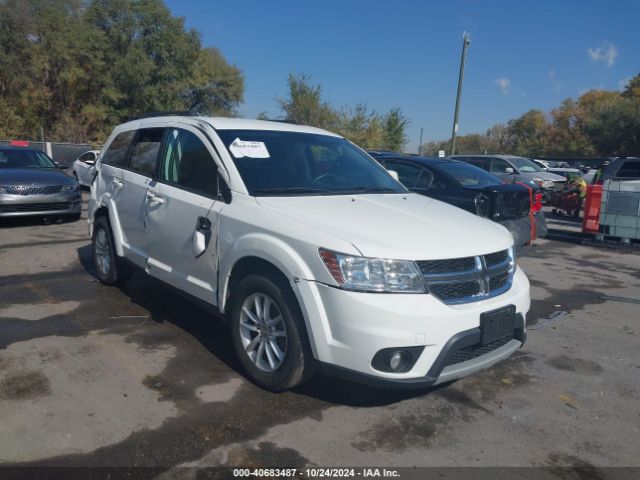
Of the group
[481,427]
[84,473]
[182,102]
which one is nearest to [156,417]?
[84,473]

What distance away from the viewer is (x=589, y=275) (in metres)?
7.96

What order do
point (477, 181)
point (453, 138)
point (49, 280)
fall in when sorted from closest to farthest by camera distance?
point (49, 280), point (477, 181), point (453, 138)

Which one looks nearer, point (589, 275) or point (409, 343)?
point (409, 343)

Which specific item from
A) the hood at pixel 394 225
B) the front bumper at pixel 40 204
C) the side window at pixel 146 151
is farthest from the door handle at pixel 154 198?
the front bumper at pixel 40 204

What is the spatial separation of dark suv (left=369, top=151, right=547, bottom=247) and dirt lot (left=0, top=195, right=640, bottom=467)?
7.07 feet

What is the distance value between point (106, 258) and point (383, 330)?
409 centimetres

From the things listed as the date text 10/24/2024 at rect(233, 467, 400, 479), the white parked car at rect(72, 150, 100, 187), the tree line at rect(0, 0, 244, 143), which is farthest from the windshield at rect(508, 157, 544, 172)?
the tree line at rect(0, 0, 244, 143)

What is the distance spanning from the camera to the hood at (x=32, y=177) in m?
9.41

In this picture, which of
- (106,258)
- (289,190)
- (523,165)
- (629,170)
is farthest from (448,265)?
(523,165)

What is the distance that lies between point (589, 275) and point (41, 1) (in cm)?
3678

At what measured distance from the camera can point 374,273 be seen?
3104 millimetres

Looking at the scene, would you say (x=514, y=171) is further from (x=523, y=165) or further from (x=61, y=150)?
(x=61, y=150)

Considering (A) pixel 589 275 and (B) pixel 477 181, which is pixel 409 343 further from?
(A) pixel 589 275

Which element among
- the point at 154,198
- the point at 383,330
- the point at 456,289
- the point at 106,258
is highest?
the point at 154,198
